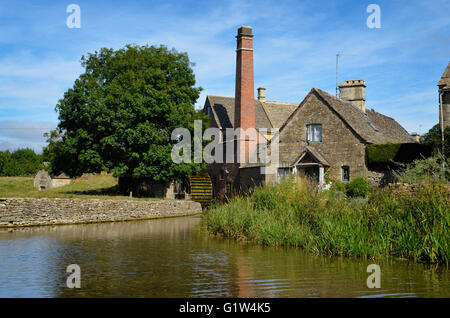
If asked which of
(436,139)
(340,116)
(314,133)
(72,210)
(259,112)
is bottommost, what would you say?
(72,210)

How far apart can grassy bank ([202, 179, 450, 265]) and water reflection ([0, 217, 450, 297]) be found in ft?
1.82

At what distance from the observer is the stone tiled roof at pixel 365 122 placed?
102ft

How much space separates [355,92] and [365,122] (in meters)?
4.60

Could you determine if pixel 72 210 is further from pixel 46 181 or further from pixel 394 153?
pixel 46 181

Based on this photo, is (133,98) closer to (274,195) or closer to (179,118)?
(179,118)

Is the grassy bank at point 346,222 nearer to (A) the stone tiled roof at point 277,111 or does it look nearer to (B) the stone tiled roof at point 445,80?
(B) the stone tiled roof at point 445,80

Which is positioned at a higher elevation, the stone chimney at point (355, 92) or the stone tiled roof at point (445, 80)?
the stone chimney at point (355, 92)

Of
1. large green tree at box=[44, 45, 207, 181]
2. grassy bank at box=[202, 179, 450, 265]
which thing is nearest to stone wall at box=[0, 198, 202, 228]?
large green tree at box=[44, 45, 207, 181]

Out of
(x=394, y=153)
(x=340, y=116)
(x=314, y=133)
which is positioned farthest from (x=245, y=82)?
(x=394, y=153)

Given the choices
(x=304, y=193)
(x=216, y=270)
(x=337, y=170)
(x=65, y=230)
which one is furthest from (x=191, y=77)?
(x=216, y=270)

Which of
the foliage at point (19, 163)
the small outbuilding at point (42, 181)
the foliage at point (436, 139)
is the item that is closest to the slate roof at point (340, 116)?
the foliage at point (436, 139)

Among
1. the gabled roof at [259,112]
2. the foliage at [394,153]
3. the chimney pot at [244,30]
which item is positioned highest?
the chimney pot at [244,30]

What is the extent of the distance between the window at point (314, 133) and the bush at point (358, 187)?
5348 mm

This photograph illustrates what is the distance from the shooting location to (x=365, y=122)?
3319cm
